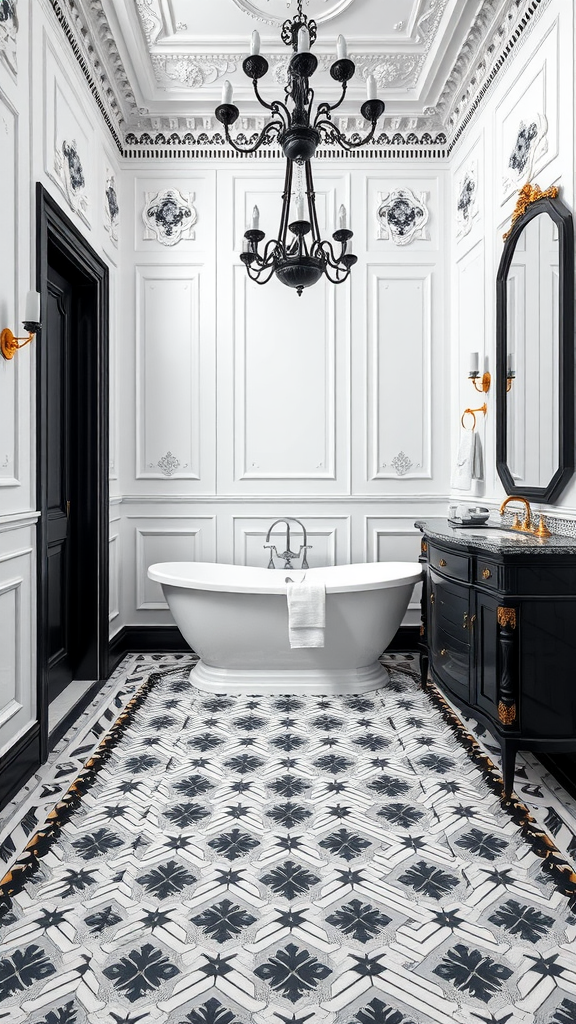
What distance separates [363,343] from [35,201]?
6.81 ft

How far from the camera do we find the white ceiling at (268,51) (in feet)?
9.57

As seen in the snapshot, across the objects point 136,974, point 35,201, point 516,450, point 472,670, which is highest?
point 35,201

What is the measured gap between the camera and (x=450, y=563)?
8.37 ft

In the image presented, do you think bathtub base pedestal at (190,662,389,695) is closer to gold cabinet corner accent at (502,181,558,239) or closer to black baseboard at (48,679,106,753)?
black baseboard at (48,679,106,753)

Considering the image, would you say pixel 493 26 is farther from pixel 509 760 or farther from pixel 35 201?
pixel 509 760

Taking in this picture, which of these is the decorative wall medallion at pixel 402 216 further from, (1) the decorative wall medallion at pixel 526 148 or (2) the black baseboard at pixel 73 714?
(2) the black baseboard at pixel 73 714

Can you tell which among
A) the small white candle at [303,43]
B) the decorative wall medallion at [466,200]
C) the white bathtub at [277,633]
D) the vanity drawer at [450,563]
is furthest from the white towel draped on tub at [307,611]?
the decorative wall medallion at [466,200]

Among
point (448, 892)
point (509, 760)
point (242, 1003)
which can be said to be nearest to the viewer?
point (242, 1003)

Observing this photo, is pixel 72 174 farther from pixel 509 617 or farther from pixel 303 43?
pixel 509 617

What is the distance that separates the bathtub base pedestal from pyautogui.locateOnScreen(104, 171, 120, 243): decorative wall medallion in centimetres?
259

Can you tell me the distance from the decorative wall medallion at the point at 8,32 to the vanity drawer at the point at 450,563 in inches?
94.1

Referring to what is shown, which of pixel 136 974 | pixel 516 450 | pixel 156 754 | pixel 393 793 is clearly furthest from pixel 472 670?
pixel 136 974

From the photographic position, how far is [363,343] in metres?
3.82

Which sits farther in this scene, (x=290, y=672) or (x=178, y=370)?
(x=178, y=370)
